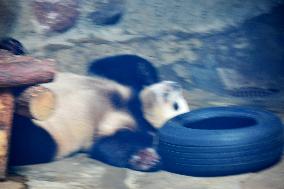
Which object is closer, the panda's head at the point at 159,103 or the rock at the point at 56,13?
the panda's head at the point at 159,103

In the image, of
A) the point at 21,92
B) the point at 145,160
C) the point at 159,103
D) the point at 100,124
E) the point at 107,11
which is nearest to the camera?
the point at 21,92

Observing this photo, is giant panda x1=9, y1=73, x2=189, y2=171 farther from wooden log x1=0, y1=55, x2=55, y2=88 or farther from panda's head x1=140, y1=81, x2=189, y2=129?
wooden log x1=0, y1=55, x2=55, y2=88

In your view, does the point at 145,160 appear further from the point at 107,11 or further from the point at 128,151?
the point at 107,11

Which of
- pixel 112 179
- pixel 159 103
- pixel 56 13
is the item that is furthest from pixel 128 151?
pixel 56 13

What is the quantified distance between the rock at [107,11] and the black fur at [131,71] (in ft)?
4.52

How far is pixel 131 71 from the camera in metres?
4.23

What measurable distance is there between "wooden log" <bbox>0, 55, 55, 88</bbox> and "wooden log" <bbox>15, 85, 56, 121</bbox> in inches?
3.5

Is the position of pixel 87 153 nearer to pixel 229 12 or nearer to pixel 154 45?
pixel 154 45

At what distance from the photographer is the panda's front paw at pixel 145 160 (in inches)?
139

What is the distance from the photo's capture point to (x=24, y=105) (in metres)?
3.21

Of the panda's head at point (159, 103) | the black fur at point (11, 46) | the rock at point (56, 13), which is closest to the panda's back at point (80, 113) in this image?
the panda's head at point (159, 103)

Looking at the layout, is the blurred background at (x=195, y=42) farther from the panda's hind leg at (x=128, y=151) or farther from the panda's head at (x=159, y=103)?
the panda's hind leg at (x=128, y=151)

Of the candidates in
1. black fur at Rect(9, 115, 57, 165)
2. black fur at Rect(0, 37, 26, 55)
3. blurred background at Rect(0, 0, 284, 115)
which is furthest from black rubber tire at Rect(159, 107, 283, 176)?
blurred background at Rect(0, 0, 284, 115)

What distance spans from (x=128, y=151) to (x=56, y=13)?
2.15 m
